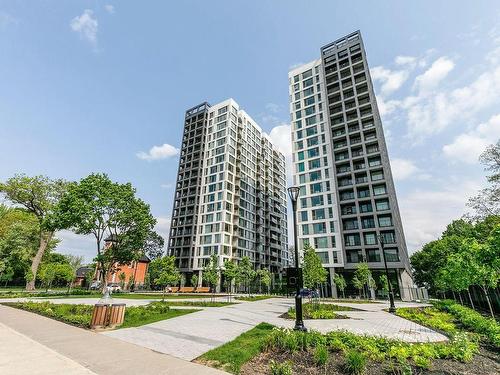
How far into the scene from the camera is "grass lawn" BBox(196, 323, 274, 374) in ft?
21.5

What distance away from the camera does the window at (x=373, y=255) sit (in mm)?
44372

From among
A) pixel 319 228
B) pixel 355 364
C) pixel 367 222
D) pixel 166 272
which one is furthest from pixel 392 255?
pixel 355 364

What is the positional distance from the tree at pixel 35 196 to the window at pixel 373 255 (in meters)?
53.8

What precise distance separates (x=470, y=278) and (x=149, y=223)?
A: 37.8 meters

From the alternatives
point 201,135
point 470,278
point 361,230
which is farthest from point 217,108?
point 470,278

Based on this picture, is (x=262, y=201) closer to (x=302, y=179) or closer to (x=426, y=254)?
(x=302, y=179)

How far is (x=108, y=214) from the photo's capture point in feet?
114

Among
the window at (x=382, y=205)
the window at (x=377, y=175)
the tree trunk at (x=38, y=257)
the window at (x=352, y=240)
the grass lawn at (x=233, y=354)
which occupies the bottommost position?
the grass lawn at (x=233, y=354)

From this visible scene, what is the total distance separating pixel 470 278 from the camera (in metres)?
21.0

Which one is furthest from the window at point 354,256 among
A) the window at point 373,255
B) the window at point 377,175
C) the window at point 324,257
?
the window at point 377,175

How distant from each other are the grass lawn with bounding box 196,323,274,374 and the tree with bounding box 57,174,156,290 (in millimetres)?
31301

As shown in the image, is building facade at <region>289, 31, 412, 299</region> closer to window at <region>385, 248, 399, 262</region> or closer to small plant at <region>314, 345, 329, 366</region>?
window at <region>385, 248, 399, 262</region>

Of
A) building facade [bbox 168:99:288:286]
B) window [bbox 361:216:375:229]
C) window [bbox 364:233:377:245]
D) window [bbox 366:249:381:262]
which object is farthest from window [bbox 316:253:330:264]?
building facade [bbox 168:99:288:286]

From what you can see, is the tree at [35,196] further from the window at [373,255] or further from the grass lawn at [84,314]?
the window at [373,255]
